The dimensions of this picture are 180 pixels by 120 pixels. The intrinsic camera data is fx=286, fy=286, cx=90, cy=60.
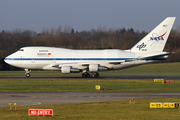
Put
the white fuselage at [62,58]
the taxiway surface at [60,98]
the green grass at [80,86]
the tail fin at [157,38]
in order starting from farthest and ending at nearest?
the tail fin at [157,38], the white fuselage at [62,58], the green grass at [80,86], the taxiway surface at [60,98]

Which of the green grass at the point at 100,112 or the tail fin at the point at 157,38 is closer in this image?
the green grass at the point at 100,112

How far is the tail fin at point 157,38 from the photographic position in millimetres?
56469

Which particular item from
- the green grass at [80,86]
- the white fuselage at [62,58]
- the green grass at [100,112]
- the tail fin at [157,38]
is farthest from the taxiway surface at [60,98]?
the tail fin at [157,38]

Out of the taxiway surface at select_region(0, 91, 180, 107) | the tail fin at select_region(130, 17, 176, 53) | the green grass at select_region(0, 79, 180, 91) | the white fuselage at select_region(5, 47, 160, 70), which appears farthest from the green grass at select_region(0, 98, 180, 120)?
the tail fin at select_region(130, 17, 176, 53)

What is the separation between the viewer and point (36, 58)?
54812 millimetres

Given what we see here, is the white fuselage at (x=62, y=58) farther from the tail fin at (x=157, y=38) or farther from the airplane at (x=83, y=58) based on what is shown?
the tail fin at (x=157, y=38)

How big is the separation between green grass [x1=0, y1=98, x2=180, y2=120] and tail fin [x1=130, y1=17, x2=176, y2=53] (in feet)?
115

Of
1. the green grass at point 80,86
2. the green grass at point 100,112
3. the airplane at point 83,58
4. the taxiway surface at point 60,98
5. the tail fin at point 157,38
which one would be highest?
the tail fin at point 157,38

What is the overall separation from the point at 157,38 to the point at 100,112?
40349 millimetres

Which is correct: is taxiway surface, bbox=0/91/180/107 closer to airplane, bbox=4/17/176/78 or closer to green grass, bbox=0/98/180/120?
green grass, bbox=0/98/180/120

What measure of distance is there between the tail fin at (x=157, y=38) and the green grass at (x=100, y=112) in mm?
35141

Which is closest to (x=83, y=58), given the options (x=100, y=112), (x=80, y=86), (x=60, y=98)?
(x=80, y=86)

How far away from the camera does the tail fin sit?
56.5 metres

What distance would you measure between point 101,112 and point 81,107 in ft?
8.44
